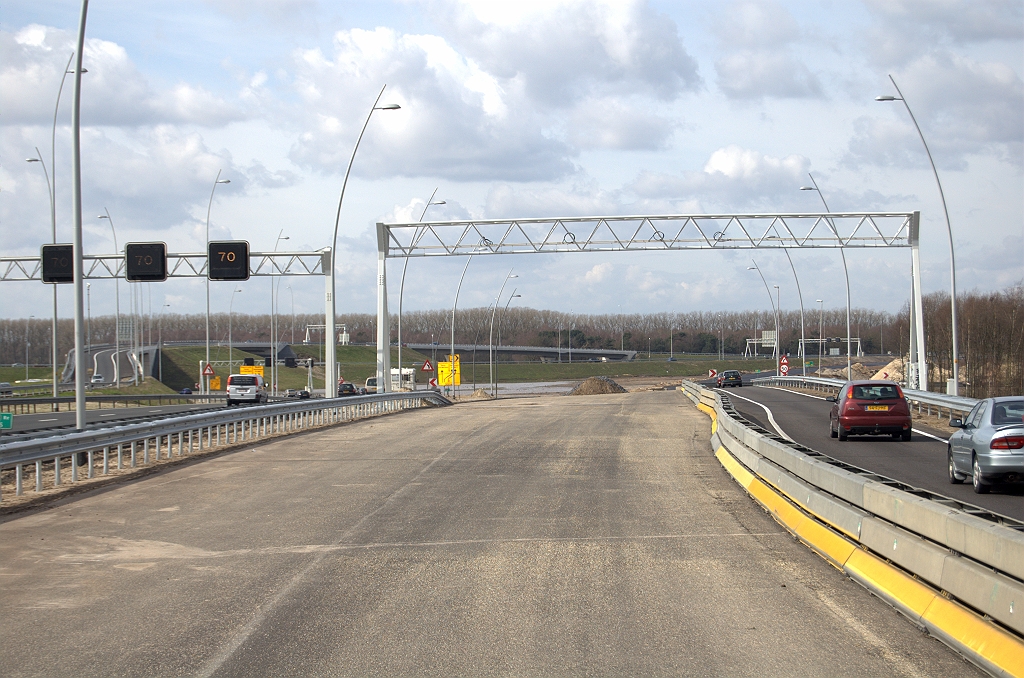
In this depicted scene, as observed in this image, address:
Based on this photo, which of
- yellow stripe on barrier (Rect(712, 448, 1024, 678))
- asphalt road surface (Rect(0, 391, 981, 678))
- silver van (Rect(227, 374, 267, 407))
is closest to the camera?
yellow stripe on barrier (Rect(712, 448, 1024, 678))

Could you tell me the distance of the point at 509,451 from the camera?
65.2ft

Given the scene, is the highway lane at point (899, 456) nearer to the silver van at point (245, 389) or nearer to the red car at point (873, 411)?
the red car at point (873, 411)

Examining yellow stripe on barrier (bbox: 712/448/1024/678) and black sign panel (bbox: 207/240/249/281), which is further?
black sign panel (bbox: 207/240/249/281)

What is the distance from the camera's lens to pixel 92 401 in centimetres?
5253

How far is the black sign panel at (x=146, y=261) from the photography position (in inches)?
1133

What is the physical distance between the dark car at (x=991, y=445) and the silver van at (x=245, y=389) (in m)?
45.4

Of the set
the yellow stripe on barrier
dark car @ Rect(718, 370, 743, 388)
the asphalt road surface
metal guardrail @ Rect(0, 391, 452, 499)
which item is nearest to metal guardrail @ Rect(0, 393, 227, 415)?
metal guardrail @ Rect(0, 391, 452, 499)

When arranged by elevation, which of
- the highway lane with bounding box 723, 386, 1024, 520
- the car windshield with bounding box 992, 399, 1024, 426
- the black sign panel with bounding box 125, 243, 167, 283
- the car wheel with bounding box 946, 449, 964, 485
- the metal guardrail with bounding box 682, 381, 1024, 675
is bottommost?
the highway lane with bounding box 723, 386, 1024, 520

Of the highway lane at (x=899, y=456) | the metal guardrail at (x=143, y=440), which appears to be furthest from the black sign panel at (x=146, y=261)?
the highway lane at (x=899, y=456)

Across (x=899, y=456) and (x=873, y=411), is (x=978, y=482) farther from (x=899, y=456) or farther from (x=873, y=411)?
(x=873, y=411)

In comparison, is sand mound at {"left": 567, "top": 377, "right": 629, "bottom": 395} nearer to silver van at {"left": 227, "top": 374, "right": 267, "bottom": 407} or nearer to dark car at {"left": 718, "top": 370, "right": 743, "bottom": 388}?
dark car at {"left": 718, "top": 370, "right": 743, "bottom": 388}

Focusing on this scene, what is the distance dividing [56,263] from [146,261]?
3671 millimetres

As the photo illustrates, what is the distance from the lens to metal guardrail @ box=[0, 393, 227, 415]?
44688 millimetres

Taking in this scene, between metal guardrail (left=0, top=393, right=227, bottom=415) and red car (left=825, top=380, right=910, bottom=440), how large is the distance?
33.7m
